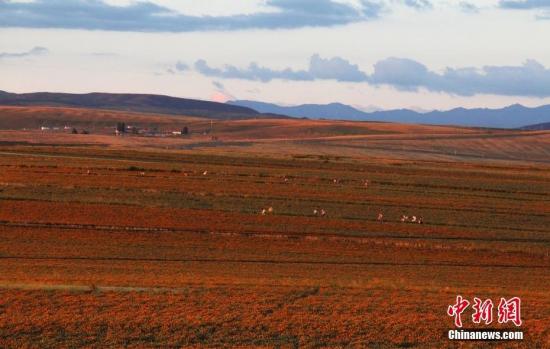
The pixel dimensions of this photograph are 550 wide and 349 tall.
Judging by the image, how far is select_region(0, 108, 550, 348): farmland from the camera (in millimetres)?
16609

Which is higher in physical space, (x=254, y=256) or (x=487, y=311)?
(x=487, y=311)

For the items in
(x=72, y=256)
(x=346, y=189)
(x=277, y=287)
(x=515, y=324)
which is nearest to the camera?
(x=515, y=324)

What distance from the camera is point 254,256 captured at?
29453 millimetres

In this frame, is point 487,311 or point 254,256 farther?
point 254,256

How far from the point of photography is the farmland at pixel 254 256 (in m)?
16.6

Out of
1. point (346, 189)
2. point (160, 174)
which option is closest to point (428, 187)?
point (346, 189)

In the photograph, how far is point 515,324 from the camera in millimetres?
17312

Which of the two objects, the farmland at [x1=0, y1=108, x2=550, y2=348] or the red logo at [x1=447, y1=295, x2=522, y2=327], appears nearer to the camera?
the farmland at [x1=0, y1=108, x2=550, y2=348]

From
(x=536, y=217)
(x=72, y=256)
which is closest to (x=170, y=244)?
(x=72, y=256)

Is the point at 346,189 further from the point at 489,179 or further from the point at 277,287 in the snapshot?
the point at 277,287

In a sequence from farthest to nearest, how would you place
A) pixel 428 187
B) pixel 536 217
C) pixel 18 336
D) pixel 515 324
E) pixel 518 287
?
pixel 428 187 → pixel 536 217 → pixel 518 287 → pixel 515 324 → pixel 18 336

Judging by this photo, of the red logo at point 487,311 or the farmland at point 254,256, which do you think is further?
the red logo at point 487,311

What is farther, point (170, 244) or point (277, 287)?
point (170, 244)

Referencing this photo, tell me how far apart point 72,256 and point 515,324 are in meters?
16.1
